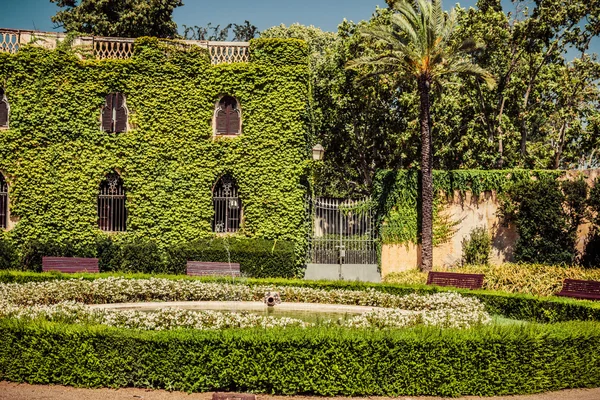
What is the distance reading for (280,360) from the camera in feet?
29.0

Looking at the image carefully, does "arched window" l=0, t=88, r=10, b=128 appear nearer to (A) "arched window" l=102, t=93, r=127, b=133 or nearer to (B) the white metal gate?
(A) "arched window" l=102, t=93, r=127, b=133

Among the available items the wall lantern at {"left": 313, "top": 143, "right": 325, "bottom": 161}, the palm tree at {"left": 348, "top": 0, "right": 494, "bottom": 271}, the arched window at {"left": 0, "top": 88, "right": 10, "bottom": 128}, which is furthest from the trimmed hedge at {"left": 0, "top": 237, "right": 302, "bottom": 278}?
the palm tree at {"left": 348, "top": 0, "right": 494, "bottom": 271}

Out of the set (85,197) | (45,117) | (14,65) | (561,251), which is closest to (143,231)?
(85,197)

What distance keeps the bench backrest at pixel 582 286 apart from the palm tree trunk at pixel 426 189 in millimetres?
5107

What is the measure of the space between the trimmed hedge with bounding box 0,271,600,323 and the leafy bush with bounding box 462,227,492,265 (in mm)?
5757

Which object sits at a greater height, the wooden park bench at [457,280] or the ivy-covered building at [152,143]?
the ivy-covered building at [152,143]

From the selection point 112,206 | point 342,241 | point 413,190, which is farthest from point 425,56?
point 112,206

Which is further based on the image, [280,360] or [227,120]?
[227,120]

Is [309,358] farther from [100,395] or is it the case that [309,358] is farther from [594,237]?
[594,237]

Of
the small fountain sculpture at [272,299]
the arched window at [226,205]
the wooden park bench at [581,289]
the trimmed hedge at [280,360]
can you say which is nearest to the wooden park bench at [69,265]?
the arched window at [226,205]

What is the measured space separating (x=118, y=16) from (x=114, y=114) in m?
12.8

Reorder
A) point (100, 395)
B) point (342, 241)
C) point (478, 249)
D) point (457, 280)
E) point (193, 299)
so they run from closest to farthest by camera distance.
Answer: point (100, 395) → point (193, 299) → point (457, 280) → point (342, 241) → point (478, 249)

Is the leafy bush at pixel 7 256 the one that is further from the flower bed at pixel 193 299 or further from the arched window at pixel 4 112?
the flower bed at pixel 193 299

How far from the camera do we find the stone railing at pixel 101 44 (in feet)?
69.1
